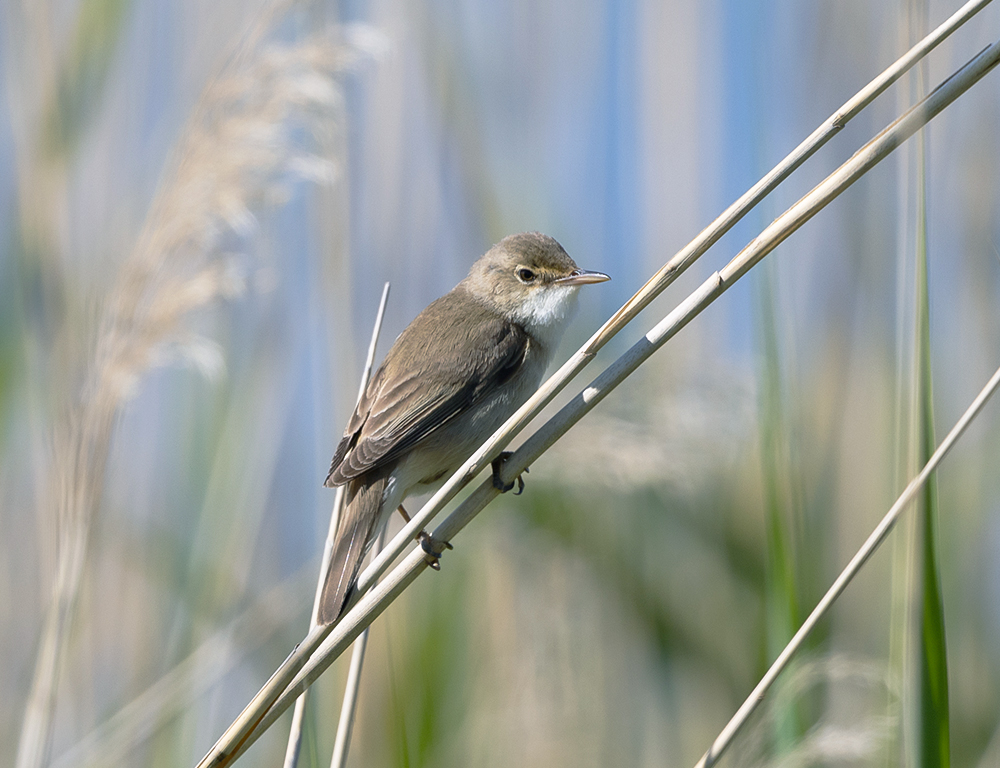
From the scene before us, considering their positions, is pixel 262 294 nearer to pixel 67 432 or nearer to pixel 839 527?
pixel 67 432

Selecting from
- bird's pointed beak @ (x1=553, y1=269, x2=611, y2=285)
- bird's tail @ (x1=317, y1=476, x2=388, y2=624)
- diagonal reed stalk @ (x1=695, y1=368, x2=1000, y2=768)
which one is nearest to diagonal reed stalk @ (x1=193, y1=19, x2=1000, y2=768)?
bird's tail @ (x1=317, y1=476, x2=388, y2=624)

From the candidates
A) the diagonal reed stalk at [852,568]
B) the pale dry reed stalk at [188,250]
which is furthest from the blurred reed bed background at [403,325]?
the diagonal reed stalk at [852,568]

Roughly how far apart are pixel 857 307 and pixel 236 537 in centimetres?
202

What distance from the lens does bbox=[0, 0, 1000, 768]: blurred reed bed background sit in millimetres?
2479

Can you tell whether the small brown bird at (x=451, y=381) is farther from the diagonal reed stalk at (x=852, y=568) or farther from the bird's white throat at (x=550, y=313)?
the diagonal reed stalk at (x=852, y=568)

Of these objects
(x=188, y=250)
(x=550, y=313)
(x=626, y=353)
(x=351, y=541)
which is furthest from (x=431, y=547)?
(x=550, y=313)

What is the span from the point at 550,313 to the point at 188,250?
1112mm

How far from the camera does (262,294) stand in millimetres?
3039

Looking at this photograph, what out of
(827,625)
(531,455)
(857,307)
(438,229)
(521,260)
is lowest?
(827,625)

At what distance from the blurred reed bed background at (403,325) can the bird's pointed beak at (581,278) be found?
0.18m

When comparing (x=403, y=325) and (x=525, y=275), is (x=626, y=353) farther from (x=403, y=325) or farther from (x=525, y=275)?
(x=403, y=325)

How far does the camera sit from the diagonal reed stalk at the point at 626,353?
1.48 meters

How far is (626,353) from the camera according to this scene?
A: 1.70 metres

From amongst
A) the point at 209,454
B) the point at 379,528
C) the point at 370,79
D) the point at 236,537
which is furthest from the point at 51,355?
the point at 370,79
